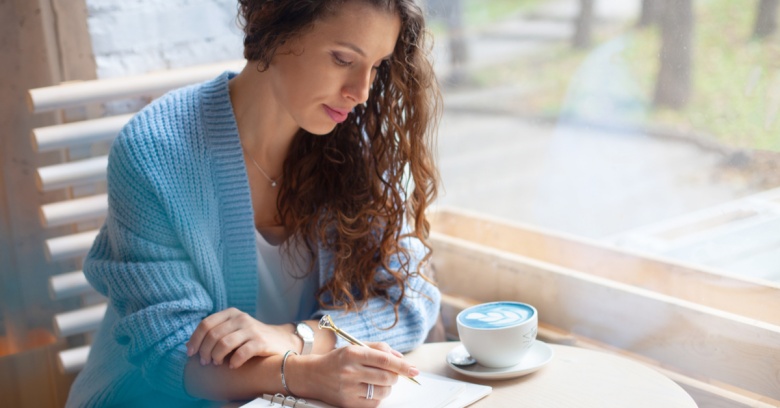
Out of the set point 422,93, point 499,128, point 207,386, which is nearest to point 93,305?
point 207,386

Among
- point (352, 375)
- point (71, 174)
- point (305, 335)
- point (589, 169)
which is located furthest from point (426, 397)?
point (589, 169)

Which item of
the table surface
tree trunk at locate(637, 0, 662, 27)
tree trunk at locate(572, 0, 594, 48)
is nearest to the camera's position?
the table surface

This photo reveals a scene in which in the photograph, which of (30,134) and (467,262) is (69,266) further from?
(467,262)

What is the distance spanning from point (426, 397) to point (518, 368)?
0.41 ft

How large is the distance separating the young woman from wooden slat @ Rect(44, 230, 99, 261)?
245 mm

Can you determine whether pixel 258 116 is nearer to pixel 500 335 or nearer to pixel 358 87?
pixel 358 87

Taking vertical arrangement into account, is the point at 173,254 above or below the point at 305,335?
above

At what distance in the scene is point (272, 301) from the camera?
1242 millimetres

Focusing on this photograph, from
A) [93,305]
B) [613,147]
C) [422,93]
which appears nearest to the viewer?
[422,93]

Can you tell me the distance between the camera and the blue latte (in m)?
0.99

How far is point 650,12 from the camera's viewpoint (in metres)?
1.76

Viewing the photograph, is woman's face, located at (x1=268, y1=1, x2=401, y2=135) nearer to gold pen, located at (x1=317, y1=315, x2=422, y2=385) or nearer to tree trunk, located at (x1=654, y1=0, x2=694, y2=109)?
gold pen, located at (x1=317, y1=315, x2=422, y2=385)

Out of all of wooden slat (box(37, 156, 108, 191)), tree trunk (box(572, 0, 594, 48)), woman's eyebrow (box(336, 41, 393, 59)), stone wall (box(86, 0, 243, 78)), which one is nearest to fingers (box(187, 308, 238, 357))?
woman's eyebrow (box(336, 41, 393, 59))

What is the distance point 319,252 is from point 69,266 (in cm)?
58
